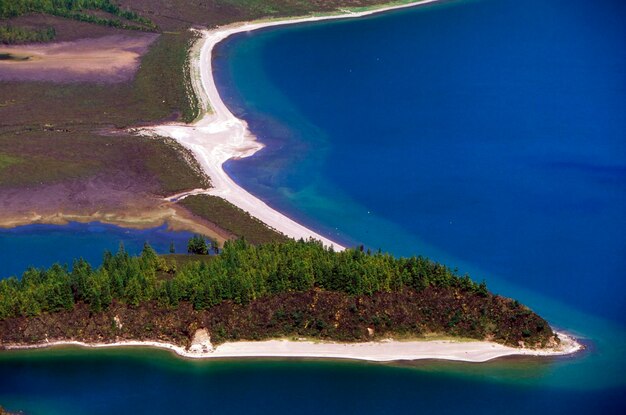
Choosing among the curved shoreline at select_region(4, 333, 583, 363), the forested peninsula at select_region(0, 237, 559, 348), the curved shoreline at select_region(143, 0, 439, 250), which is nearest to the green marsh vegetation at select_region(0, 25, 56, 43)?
the curved shoreline at select_region(143, 0, 439, 250)

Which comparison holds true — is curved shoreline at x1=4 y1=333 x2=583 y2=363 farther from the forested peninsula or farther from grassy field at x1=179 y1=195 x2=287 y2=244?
grassy field at x1=179 y1=195 x2=287 y2=244

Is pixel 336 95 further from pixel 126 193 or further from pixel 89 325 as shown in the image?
pixel 89 325

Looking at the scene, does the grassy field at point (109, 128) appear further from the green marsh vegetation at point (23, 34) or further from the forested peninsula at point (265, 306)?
the forested peninsula at point (265, 306)

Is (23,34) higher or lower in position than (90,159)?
higher

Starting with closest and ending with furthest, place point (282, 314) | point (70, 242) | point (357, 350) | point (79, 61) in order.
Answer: point (357, 350) → point (282, 314) → point (70, 242) → point (79, 61)

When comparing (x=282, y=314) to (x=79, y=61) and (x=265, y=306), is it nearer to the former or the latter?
(x=265, y=306)

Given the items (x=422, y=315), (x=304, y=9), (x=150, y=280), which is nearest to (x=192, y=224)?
(x=150, y=280)

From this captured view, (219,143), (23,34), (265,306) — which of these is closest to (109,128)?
(219,143)
